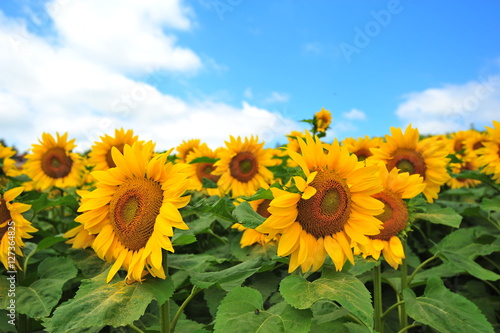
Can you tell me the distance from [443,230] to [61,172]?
5.30m

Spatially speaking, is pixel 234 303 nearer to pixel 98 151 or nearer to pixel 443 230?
pixel 98 151

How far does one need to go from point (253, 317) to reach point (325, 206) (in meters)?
0.62

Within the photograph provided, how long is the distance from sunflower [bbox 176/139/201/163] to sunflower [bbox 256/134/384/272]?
425 cm

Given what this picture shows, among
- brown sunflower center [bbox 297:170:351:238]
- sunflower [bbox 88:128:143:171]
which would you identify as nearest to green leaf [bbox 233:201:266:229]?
brown sunflower center [bbox 297:170:351:238]

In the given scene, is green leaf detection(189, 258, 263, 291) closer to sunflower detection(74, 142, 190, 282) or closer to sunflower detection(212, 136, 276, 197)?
sunflower detection(74, 142, 190, 282)

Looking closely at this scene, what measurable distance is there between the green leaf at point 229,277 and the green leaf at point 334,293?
0.26 metres

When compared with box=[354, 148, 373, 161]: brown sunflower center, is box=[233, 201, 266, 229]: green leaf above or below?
below

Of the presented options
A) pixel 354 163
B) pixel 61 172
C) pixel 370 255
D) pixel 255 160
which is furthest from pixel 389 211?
pixel 61 172

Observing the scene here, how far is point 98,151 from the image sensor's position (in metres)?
4.88

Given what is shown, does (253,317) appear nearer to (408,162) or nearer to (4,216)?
(4,216)

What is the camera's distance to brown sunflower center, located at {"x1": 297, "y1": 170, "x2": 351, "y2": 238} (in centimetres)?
190

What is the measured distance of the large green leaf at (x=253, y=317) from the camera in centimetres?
173

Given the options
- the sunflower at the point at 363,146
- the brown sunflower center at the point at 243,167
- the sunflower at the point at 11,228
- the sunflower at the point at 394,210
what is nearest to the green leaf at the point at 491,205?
the sunflower at the point at 363,146

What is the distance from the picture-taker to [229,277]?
80.0 inches
